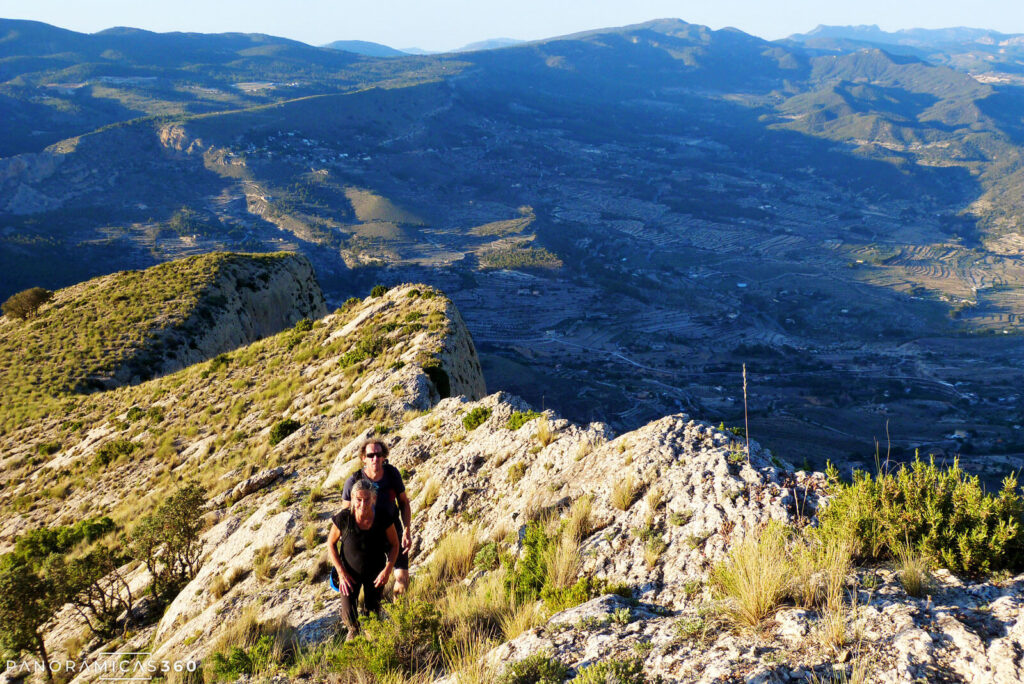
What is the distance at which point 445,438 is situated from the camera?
46.3 feet

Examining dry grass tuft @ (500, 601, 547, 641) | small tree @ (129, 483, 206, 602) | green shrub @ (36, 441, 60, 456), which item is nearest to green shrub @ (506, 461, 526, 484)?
dry grass tuft @ (500, 601, 547, 641)

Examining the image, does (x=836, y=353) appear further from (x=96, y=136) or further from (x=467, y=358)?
(x=96, y=136)

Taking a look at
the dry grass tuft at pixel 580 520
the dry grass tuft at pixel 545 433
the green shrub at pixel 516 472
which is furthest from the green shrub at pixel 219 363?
the dry grass tuft at pixel 580 520

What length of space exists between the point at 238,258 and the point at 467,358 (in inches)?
1378

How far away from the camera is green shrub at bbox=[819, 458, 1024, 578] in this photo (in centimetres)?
570

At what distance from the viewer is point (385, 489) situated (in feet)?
24.4

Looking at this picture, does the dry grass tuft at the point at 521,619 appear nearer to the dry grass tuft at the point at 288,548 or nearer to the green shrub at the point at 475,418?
the dry grass tuft at the point at 288,548

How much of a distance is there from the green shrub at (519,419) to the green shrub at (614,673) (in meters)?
7.45

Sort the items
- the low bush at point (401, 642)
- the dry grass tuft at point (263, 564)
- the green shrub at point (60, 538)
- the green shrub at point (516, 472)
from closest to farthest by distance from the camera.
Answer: the low bush at point (401, 642) < the dry grass tuft at point (263, 564) < the green shrub at point (516, 472) < the green shrub at point (60, 538)

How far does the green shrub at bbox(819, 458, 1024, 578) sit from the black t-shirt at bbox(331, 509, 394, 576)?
537 cm

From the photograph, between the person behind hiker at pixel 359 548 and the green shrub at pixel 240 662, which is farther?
the green shrub at pixel 240 662

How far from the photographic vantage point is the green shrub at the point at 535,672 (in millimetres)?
5211

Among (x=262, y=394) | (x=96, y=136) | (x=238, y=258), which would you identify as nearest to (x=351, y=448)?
(x=262, y=394)

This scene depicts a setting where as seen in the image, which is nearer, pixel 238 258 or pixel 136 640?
pixel 136 640
